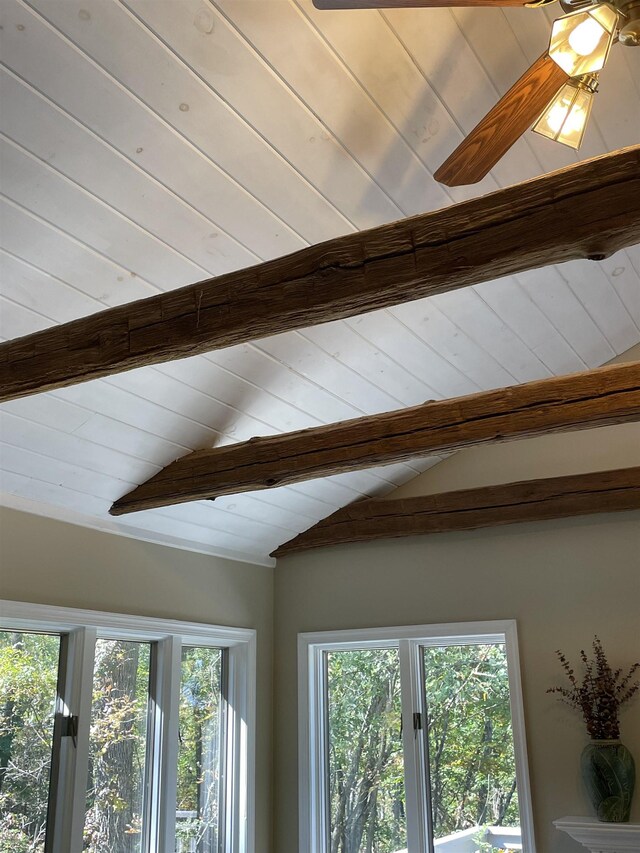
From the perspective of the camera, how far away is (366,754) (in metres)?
4.59

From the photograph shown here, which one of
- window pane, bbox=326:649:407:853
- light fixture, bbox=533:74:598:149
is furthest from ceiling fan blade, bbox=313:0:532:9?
window pane, bbox=326:649:407:853

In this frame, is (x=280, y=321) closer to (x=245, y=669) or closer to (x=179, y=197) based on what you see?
(x=179, y=197)

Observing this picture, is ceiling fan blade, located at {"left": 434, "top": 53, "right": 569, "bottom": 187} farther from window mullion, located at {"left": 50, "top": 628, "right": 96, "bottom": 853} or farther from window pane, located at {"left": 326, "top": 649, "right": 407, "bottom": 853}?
window pane, located at {"left": 326, "top": 649, "right": 407, "bottom": 853}

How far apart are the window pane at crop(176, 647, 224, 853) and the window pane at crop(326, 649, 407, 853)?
26.5 inches

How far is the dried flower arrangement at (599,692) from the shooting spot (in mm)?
3812

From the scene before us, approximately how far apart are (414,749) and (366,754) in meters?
0.32

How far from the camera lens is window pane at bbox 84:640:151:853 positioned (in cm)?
373

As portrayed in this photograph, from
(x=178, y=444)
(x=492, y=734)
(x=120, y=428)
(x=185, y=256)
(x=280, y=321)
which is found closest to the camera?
(x=280, y=321)

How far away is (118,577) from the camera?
3934 millimetres

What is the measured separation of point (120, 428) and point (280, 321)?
61.0 inches

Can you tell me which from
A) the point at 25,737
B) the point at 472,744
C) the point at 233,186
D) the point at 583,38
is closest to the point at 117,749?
the point at 25,737

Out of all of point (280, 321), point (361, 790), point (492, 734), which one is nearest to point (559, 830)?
point (492, 734)

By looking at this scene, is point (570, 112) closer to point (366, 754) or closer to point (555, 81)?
point (555, 81)

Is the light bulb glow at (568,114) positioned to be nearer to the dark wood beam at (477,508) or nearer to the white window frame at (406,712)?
the dark wood beam at (477,508)
